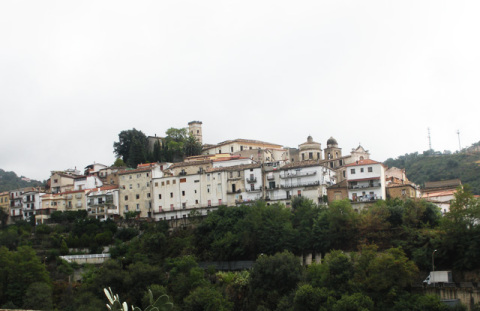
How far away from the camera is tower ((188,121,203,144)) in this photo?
309 feet

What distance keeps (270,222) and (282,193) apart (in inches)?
375

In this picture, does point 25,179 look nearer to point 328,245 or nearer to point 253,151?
point 253,151

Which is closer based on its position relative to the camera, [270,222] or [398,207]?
[398,207]

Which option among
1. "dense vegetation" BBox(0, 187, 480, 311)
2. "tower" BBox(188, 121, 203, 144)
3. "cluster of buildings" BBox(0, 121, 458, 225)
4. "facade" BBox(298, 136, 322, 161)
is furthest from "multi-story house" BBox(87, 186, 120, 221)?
"tower" BBox(188, 121, 203, 144)

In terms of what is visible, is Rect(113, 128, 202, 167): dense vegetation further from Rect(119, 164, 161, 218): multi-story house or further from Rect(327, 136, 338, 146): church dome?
Rect(327, 136, 338, 146): church dome

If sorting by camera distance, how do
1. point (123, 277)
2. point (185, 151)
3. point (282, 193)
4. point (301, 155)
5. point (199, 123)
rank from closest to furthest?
point (123, 277), point (282, 193), point (301, 155), point (185, 151), point (199, 123)

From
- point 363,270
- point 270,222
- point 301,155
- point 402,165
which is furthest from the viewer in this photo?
point 402,165

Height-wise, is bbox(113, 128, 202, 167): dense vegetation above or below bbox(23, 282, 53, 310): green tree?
above

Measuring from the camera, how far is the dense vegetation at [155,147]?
81.8 m

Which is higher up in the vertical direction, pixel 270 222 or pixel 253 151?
pixel 253 151

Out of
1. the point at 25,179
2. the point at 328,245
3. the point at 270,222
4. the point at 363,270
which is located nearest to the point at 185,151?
the point at 270,222

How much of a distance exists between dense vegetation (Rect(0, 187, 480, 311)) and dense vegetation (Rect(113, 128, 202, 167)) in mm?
18349

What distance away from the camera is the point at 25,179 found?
140125mm

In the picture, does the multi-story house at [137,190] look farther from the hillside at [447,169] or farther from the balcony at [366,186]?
the hillside at [447,169]
